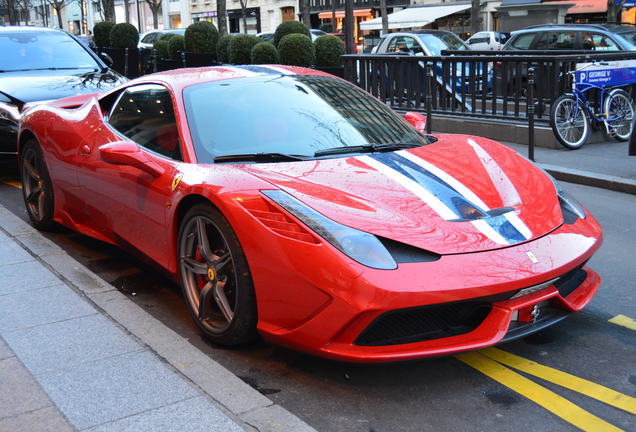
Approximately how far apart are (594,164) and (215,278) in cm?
656

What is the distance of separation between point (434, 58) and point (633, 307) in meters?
8.18

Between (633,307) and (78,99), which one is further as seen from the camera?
(78,99)

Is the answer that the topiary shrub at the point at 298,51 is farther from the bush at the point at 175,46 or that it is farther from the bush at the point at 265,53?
the bush at the point at 175,46

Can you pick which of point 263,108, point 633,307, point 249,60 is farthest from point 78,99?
point 249,60

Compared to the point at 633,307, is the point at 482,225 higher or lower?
Answer: higher

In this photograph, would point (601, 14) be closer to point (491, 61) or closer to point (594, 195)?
point (491, 61)

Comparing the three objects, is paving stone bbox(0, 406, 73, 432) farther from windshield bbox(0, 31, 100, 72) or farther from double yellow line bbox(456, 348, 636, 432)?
windshield bbox(0, 31, 100, 72)

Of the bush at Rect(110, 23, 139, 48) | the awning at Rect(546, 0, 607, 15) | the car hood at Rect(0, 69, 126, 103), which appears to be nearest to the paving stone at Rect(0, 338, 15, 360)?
the car hood at Rect(0, 69, 126, 103)

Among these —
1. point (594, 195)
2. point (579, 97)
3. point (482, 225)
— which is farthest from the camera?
point (579, 97)

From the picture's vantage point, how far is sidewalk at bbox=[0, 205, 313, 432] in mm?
2947

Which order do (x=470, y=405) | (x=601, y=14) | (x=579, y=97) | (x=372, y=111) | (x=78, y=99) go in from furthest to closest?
1. (x=601, y=14)
2. (x=579, y=97)
3. (x=78, y=99)
4. (x=372, y=111)
5. (x=470, y=405)

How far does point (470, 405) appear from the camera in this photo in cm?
315

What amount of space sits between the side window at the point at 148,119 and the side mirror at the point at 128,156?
102 millimetres

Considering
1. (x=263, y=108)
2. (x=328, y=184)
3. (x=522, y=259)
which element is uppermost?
(x=263, y=108)
